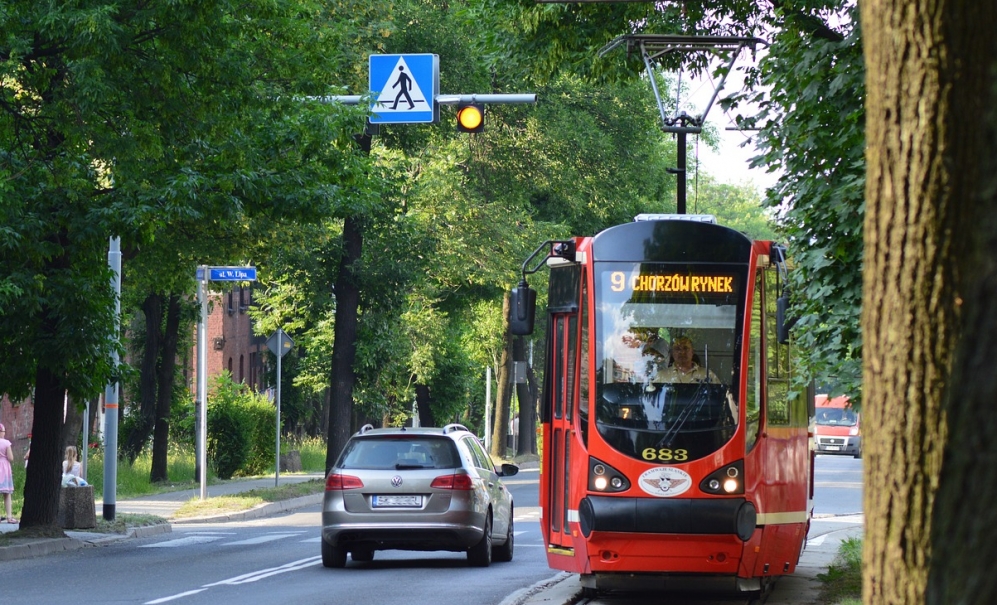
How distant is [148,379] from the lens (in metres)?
40.3

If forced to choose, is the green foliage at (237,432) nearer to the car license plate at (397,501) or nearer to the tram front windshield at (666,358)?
the car license plate at (397,501)

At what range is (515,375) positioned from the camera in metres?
47.1

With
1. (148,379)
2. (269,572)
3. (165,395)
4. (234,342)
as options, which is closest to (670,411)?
(269,572)

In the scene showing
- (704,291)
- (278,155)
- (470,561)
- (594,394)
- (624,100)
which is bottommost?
(470,561)

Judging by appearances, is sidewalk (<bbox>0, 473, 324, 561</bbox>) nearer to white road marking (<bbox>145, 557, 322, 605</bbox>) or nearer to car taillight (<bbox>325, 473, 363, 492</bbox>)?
white road marking (<bbox>145, 557, 322, 605</bbox>)

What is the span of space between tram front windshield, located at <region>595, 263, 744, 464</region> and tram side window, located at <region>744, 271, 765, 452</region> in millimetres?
138

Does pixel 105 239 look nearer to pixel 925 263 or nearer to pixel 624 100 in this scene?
pixel 925 263

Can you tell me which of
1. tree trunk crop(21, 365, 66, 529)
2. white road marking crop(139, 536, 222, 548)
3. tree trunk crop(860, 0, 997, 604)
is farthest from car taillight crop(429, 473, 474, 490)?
tree trunk crop(860, 0, 997, 604)

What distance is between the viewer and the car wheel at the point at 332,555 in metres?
17.3

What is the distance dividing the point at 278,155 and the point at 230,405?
67.1 ft

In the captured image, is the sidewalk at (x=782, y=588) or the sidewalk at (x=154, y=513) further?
the sidewalk at (x=154, y=513)

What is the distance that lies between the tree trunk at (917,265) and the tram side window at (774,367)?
9.01m

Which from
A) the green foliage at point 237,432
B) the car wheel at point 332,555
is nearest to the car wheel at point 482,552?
the car wheel at point 332,555

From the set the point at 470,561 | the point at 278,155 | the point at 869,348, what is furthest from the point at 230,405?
the point at 869,348
